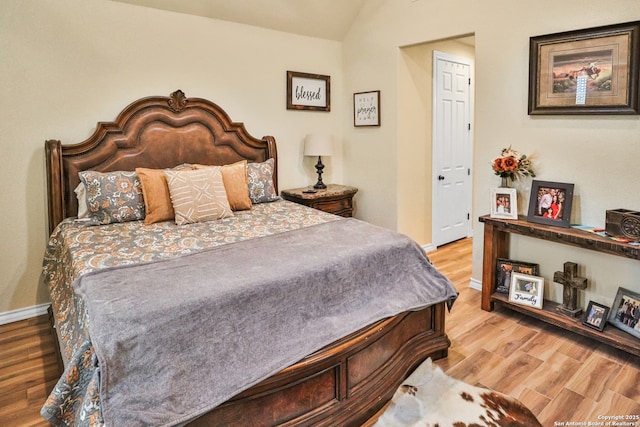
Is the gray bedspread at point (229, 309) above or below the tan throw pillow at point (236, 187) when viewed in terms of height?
below

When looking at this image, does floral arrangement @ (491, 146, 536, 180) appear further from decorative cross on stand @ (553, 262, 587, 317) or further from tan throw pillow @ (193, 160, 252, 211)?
tan throw pillow @ (193, 160, 252, 211)

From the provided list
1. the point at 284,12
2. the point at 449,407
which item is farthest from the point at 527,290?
the point at 284,12

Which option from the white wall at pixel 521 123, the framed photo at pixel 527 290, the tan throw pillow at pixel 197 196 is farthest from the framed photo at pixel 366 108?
the framed photo at pixel 527 290

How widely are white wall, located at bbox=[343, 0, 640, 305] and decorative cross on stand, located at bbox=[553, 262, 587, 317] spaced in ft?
0.38

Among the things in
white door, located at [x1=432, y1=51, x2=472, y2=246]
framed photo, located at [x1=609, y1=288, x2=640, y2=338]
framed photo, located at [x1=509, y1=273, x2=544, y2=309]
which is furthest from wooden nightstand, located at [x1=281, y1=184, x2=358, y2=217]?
framed photo, located at [x1=609, y1=288, x2=640, y2=338]

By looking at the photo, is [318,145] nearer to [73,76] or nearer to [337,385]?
[73,76]

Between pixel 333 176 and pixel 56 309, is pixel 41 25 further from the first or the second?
pixel 333 176

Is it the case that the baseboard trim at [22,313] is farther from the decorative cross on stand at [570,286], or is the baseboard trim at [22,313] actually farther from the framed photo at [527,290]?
the decorative cross on stand at [570,286]

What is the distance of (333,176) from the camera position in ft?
16.0

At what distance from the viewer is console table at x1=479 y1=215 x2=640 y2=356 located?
2518 mm

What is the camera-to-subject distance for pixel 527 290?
3105 millimetres

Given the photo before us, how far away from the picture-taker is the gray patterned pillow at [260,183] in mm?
3660

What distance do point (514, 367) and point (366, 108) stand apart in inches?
118

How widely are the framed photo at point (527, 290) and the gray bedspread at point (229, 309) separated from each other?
95 centimetres
